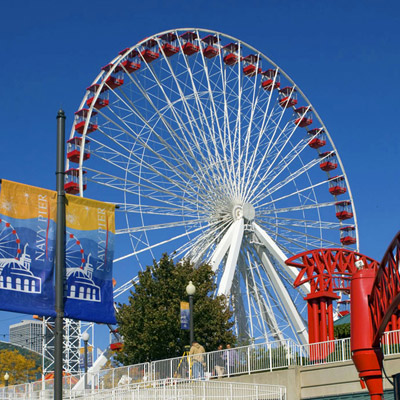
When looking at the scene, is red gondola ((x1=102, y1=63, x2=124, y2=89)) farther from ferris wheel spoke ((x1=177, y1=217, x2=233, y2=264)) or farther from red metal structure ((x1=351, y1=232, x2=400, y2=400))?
red metal structure ((x1=351, y1=232, x2=400, y2=400))

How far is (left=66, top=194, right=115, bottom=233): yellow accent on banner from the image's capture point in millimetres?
12781

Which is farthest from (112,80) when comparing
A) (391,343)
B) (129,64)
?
(391,343)

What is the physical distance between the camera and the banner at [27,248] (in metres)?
12.2

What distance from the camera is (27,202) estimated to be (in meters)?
12.6

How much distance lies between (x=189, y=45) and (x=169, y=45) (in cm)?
141

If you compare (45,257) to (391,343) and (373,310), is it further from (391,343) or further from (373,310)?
(391,343)

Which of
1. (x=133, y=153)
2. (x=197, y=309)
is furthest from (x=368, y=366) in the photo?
(x=133, y=153)

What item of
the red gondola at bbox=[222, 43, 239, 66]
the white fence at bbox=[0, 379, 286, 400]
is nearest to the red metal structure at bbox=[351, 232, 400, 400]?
the white fence at bbox=[0, 379, 286, 400]

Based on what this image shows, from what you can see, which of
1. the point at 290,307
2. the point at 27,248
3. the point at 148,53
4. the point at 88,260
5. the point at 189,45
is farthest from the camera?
the point at 189,45

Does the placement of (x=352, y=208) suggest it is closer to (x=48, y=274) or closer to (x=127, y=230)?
(x=127, y=230)

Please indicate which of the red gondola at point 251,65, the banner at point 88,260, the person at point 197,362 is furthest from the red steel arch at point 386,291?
the red gondola at point 251,65

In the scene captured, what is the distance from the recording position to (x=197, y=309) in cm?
3659

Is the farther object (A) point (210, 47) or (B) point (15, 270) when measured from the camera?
(A) point (210, 47)

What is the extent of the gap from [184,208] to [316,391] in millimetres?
19966
